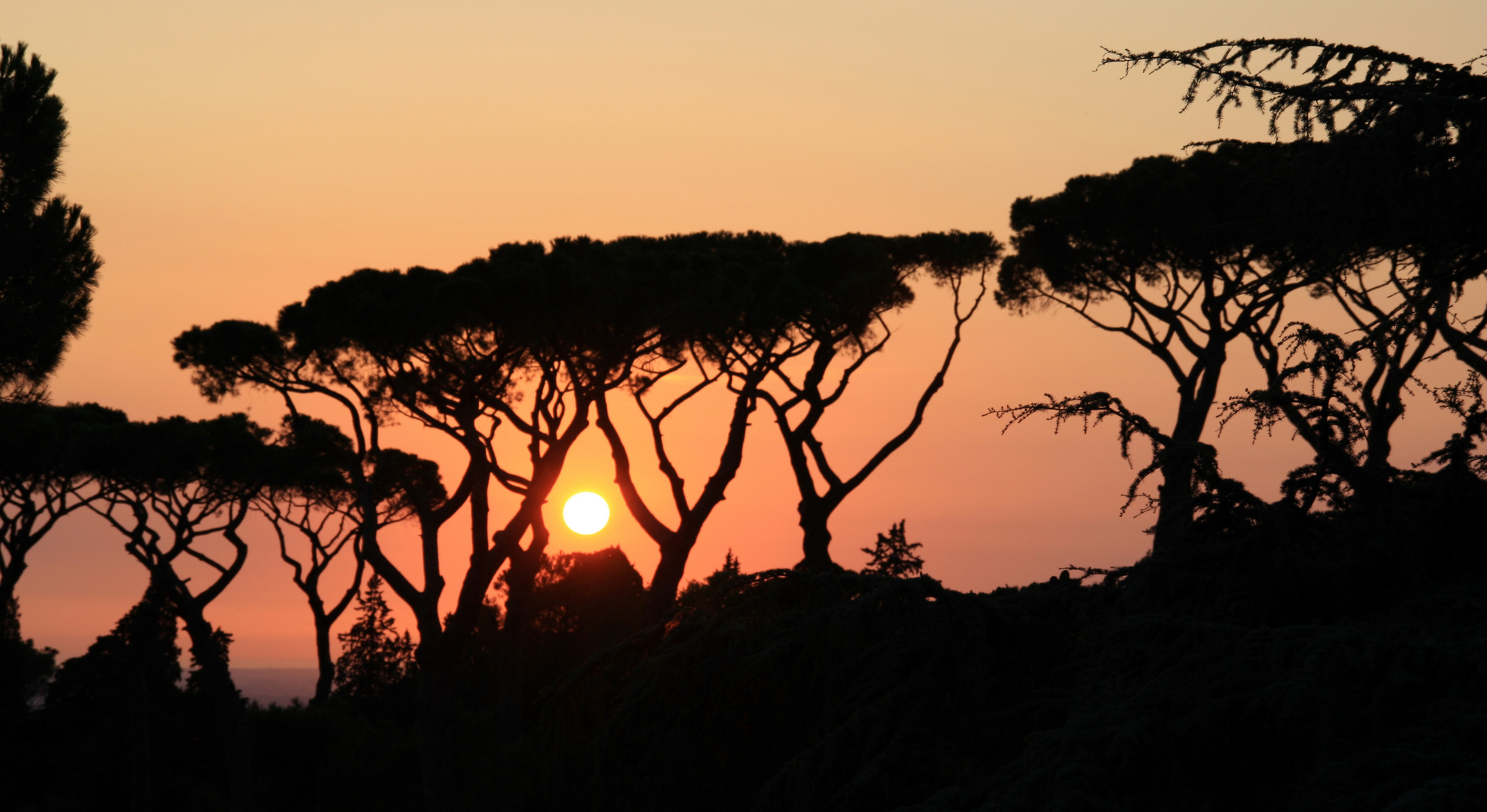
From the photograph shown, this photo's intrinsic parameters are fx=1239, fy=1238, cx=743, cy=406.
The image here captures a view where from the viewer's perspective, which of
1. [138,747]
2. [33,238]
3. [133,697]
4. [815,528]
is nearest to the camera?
[33,238]

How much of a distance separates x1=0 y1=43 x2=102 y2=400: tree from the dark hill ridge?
14.6m

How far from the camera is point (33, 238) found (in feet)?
58.5

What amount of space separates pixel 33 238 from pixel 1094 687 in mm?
17511

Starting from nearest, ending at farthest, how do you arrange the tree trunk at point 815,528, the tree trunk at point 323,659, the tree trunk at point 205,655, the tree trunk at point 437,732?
the tree trunk at point 437,732 < the tree trunk at point 815,528 < the tree trunk at point 205,655 < the tree trunk at point 323,659

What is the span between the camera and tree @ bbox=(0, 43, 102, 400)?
1773 centimetres

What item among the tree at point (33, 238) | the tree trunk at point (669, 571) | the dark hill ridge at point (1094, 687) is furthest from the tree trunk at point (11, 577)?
the dark hill ridge at point (1094, 687)

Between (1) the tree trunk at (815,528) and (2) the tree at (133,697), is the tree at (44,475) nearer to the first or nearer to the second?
(2) the tree at (133,697)

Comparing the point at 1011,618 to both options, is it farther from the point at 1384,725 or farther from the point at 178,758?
the point at 178,758

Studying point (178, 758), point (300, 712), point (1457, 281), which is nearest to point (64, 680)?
point (178, 758)

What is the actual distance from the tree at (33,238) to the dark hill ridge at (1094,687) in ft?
47.9

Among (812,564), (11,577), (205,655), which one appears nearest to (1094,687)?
(812,564)

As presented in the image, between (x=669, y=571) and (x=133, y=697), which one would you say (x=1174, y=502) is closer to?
(x=669, y=571)

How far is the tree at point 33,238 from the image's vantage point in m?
17.7

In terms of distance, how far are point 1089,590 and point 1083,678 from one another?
983 mm
